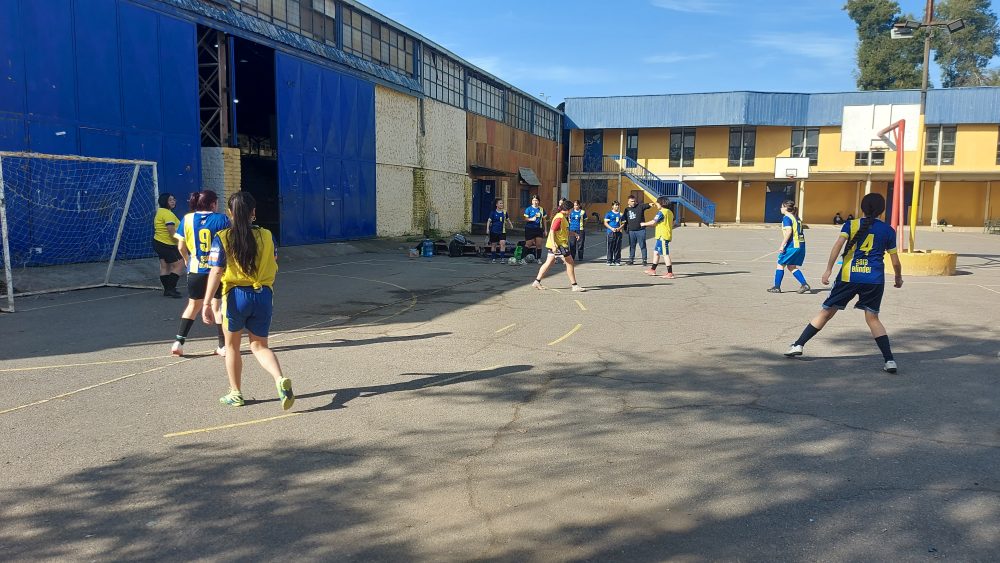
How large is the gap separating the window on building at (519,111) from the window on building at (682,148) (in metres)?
11.9

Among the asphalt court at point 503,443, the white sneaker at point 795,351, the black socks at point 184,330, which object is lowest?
the asphalt court at point 503,443

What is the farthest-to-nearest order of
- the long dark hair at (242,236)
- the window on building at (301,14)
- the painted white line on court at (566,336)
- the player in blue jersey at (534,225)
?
1. the window on building at (301,14)
2. the player in blue jersey at (534,225)
3. the painted white line on court at (566,336)
4. the long dark hair at (242,236)

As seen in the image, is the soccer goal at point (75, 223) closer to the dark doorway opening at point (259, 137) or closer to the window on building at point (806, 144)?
the dark doorway opening at point (259, 137)

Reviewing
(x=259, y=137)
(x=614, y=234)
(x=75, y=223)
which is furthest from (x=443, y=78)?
(x=75, y=223)

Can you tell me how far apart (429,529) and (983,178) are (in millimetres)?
49624

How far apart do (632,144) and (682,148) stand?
367 cm

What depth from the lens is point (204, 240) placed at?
645 cm

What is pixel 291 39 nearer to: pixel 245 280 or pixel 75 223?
pixel 75 223

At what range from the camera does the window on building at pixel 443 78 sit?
2797 centimetres

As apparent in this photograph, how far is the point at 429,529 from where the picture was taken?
3258mm

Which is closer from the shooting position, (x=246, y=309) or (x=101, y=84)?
(x=246, y=309)

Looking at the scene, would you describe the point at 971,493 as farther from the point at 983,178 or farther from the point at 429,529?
the point at 983,178

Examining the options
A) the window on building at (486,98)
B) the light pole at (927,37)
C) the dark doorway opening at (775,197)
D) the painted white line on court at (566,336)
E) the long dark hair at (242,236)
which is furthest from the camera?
the dark doorway opening at (775,197)

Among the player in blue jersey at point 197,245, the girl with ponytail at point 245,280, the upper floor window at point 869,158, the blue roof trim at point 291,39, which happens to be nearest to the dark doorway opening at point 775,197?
the upper floor window at point 869,158
